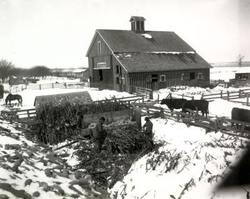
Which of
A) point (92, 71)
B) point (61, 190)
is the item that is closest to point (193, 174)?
point (61, 190)

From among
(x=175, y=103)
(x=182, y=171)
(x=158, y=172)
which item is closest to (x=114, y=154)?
(x=158, y=172)

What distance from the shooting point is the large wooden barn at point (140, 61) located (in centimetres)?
3228

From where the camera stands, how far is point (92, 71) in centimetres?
3909

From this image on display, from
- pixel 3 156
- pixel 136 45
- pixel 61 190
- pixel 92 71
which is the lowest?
pixel 61 190

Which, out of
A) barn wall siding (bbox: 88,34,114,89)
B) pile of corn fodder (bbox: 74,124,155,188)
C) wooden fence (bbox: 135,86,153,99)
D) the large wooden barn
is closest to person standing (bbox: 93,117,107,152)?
pile of corn fodder (bbox: 74,124,155,188)

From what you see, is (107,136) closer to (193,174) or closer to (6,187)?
(193,174)

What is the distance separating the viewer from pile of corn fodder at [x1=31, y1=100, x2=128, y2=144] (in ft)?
50.0

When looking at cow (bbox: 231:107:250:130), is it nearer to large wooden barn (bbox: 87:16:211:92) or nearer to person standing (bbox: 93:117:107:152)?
person standing (bbox: 93:117:107:152)

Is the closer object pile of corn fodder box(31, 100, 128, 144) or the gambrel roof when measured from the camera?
pile of corn fodder box(31, 100, 128, 144)

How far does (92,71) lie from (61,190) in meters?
31.2

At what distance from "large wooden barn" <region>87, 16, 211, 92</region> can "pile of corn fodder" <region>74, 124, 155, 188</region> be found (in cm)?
1847

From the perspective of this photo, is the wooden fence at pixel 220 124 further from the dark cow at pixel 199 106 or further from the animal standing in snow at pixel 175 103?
the animal standing in snow at pixel 175 103

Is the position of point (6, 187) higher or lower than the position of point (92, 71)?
lower

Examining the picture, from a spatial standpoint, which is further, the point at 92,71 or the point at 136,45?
the point at 92,71
